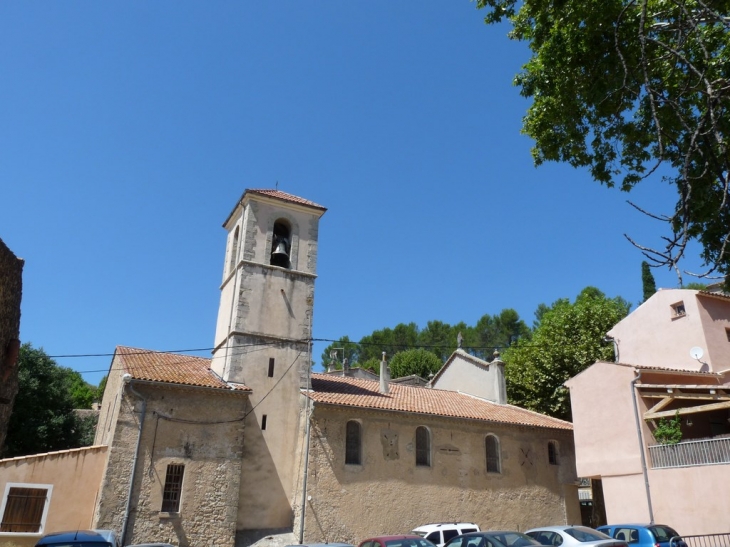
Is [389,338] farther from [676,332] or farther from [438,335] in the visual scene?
[676,332]

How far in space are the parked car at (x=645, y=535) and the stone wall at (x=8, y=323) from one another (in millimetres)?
14400

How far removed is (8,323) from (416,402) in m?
18.3

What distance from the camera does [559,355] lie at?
34.1 metres

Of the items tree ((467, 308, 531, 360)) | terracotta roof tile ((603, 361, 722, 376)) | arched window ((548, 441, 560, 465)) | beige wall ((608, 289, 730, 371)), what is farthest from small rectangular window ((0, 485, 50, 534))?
tree ((467, 308, 531, 360))

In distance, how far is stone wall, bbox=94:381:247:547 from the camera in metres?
18.2

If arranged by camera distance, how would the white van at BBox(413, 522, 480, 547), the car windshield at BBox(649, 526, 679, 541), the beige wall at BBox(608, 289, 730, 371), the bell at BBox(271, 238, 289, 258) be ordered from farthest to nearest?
the bell at BBox(271, 238, 289, 258) → the beige wall at BBox(608, 289, 730, 371) → the white van at BBox(413, 522, 480, 547) → the car windshield at BBox(649, 526, 679, 541)

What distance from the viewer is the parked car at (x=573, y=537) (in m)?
10.9

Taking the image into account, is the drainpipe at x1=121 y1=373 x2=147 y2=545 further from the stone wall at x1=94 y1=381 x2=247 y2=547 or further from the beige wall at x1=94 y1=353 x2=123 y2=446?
the beige wall at x1=94 y1=353 x2=123 y2=446

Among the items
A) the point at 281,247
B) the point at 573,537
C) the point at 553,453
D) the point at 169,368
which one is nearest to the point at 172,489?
the point at 169,368

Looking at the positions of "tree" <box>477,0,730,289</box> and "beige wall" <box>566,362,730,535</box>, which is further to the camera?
"beige wall" <box>566,362,730,535</box>

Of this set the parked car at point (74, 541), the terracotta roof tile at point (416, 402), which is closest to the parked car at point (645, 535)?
the terracotta roof tile at point (416, 402)

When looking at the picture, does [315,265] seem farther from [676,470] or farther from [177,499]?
[676,470]

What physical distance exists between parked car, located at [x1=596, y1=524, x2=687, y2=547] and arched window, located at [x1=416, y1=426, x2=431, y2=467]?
9680mm

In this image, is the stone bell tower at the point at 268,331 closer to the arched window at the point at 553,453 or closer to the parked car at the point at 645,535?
the parked car at the point at 645,535
